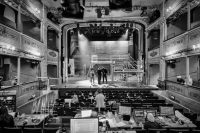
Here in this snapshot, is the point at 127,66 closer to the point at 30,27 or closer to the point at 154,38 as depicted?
the point at 154,38

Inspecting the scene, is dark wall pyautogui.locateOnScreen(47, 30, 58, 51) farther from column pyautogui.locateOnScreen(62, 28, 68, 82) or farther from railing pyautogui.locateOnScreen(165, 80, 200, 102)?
railing pyautogui.locateOnScreen(165, 80, 200, 102)

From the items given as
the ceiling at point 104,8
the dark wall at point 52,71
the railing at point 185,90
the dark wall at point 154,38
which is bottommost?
the railing at point 185,90

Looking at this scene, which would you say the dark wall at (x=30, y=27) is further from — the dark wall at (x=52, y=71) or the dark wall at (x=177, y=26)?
the dark wall at (x=177, y=26)

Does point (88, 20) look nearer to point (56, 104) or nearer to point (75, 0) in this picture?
point (75, 0)

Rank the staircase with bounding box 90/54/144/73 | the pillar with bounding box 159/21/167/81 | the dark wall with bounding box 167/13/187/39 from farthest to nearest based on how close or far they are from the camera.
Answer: the staircase with bounding box 90/54/144/73
the pillar with bounding box 159/21/167/81
the dark wall with bounding box 167/13/187/39

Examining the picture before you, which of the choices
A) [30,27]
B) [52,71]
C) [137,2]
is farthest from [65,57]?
[137,2]

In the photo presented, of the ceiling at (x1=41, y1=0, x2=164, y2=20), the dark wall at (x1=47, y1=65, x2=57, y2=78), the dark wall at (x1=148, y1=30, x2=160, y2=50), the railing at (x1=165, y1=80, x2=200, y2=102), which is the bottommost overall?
the railing at (x1=165, y1=80, x2=200, y2=102)

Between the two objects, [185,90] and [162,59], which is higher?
[162,59]

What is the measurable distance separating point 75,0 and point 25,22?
20.5 ft

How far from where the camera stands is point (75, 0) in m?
9.01

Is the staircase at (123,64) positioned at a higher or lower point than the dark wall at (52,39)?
lower

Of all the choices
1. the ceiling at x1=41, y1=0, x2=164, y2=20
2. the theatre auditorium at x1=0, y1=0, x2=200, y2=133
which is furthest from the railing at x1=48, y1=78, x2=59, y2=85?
the ceiling at x1=41, y1=0, x2=164, y2=20

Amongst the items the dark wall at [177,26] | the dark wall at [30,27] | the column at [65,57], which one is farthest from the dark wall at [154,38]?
the dark wall at [30,27]

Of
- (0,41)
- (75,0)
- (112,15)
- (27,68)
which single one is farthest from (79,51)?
(0,41)
